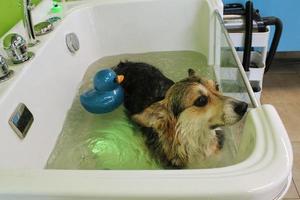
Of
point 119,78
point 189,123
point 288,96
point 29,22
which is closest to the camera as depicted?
point 189,123

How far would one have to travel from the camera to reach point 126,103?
109 cm

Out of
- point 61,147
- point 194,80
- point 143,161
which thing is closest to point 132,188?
point 143,161

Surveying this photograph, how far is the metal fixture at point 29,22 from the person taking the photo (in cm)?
94

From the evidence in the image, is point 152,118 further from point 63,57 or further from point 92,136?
point 63,57

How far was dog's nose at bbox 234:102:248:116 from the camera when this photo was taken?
739 millimetres

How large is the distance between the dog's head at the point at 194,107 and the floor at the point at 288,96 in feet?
2.19

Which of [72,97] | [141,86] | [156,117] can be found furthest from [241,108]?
[72,97]

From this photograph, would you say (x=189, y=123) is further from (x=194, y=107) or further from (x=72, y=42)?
(x=72, y=42)

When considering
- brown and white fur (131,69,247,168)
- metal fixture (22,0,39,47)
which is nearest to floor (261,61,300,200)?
brown and white fur (131,69,247,168)

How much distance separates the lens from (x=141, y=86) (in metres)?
1.09

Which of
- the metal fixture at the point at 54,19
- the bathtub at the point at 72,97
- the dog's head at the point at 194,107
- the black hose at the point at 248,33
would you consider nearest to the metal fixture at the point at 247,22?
the black hose at the point at 248,33

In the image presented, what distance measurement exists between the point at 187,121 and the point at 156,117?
9 cm

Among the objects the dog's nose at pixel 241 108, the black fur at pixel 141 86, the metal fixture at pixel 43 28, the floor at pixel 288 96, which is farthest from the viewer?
the floor at pixel 288 96

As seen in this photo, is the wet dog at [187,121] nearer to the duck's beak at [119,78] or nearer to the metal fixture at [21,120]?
the duck's beak at [119,78]
